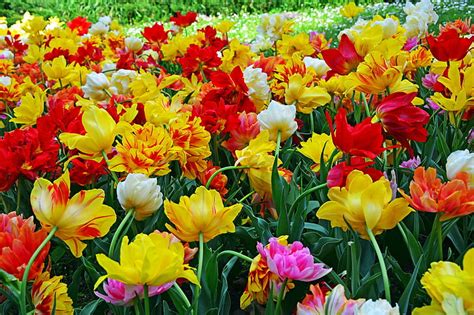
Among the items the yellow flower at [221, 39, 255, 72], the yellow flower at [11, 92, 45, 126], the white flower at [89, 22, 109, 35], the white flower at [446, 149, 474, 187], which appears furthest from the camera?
the white flower at [89, 22, 109, 35]

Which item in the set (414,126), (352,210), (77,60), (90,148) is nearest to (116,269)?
(352,210)

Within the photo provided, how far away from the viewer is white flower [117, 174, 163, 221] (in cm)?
111

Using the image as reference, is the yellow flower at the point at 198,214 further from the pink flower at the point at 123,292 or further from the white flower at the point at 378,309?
the white flower at the point at 378,309

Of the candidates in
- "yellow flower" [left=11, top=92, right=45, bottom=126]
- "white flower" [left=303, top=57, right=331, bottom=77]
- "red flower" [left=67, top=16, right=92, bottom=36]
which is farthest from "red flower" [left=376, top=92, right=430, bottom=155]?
"red flower" [left=67, top=16, right=92, bottom=36]

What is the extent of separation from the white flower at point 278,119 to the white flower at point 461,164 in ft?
1.45

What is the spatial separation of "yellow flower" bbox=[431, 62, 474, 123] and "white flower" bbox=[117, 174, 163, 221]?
0.70 metres

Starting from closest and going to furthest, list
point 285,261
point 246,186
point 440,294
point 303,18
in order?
1. point 440,294
2. point 285,261
3. point 246,186
4. point 303,18

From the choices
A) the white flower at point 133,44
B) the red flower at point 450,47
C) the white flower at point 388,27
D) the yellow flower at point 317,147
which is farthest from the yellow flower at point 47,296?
the white flower at point 133,44

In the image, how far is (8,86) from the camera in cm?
224

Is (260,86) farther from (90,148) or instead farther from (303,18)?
(303,18)

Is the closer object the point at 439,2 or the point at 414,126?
the point at 414,126

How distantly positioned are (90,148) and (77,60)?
5.57 ft

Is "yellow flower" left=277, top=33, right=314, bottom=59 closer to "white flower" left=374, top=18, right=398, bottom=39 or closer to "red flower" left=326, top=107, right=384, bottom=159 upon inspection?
"white flower" left=374, top=18, right=398, bottom=39

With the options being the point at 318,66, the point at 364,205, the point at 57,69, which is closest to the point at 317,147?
the point at 364,205
